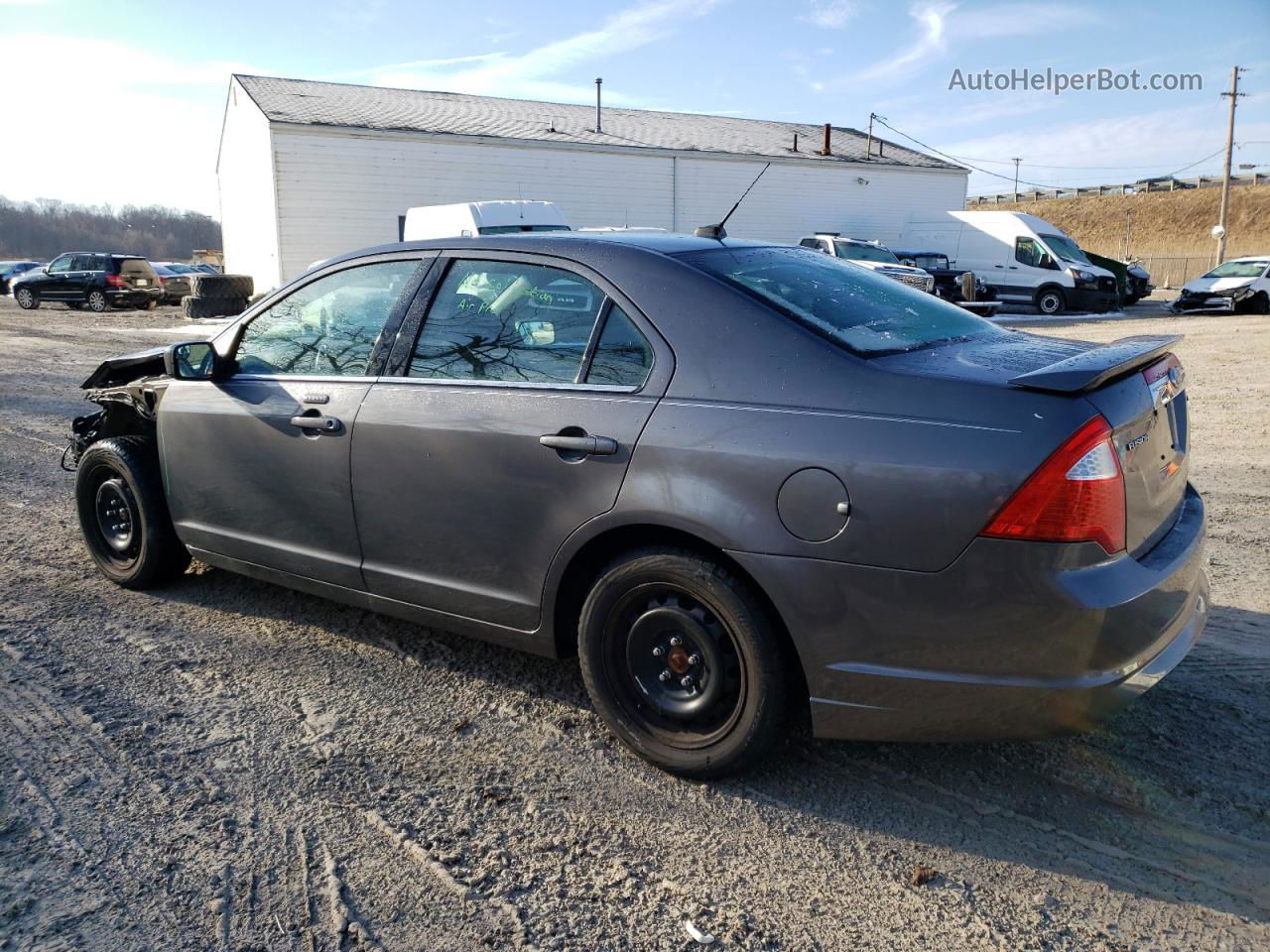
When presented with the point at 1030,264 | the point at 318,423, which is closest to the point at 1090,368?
the point at 318,423

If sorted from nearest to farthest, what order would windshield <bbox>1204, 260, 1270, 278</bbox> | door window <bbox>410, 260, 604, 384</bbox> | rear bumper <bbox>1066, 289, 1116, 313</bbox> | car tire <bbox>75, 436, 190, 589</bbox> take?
door window <bbox>410, 260, 604, 384</bbox> < car tire <bbox>75, 436, 190, 589</bbox> < windshield <bbox>1204, 260, 1270, 278</bbox> < rear bumper <bbox>1066, 289, 1116, 313</bbox>

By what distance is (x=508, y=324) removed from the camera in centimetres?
351

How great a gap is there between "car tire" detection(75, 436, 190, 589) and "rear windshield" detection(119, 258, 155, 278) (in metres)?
26.0

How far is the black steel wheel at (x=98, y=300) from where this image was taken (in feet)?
92.0

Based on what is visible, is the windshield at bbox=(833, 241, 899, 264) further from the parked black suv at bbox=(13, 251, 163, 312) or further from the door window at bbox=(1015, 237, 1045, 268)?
the parked black suv at bbox=(13, 251, 163, 312)

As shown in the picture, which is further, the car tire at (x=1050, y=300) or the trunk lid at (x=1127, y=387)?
the car tire at (x=1050, y=300)

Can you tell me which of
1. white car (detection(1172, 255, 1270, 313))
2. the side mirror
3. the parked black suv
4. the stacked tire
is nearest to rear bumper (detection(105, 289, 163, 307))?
the parked black suv

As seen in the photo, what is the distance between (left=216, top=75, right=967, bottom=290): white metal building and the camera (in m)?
25.3

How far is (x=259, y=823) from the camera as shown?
9.50 ft

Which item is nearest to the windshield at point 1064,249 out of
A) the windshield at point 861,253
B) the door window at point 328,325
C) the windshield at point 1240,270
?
the windshield at point 1240,270

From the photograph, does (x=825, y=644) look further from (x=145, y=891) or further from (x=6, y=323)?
(x=6, y=323)

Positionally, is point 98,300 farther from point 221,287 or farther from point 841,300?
point 841,300

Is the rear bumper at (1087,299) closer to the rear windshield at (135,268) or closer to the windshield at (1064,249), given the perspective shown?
the windshield at (1064,249)

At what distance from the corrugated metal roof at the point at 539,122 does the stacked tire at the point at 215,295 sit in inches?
177
